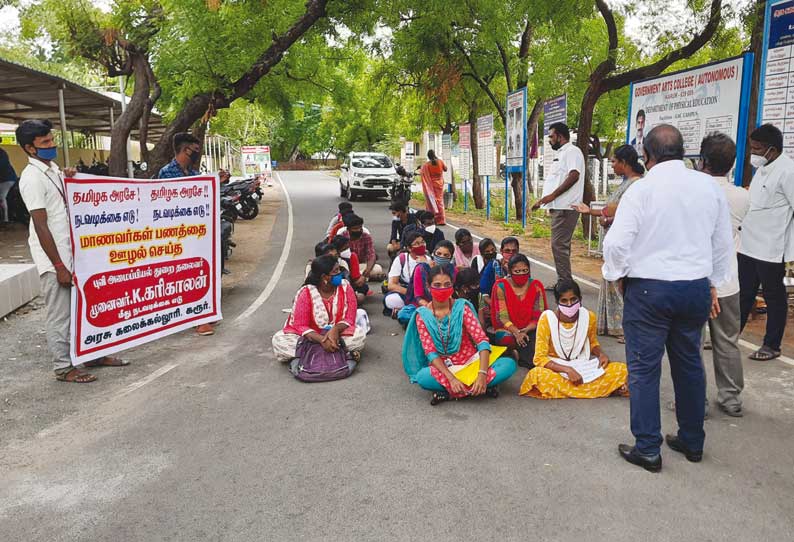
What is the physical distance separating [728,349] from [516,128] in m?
11.7

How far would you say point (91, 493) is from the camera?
3.59 meters

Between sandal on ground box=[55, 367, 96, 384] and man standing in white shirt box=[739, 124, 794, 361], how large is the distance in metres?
5.45

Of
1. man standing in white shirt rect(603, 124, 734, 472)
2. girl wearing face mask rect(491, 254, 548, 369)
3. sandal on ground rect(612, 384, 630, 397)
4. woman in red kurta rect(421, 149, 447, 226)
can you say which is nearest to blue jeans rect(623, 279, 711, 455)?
man standing in white shirt rect(603, 124, 734, 472)

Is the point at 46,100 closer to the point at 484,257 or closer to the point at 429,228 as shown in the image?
the point at 429,228

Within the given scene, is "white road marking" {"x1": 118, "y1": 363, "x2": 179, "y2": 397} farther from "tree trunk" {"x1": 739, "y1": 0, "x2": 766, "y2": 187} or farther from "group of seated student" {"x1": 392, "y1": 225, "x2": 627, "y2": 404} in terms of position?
"tree trunk" {"x1": 739, "y1": 0, "x2": 766, "y2": 187}

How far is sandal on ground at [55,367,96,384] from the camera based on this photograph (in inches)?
216

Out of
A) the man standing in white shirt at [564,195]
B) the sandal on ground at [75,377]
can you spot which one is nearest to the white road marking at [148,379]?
the sandal on ground at [75,377]

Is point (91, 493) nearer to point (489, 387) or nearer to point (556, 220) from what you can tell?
point (489, 387)

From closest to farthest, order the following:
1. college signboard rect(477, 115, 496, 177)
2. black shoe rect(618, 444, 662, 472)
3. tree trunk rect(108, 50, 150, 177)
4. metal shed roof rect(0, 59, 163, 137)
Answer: black shoe rect(618, 444, 662, 472) < metal shed roof rect(0, 59, 163, 137) < tree trunk rect(108, 50, 150, 177) < college signboard rect(477, 115, 496, 177)

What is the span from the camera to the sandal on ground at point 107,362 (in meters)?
5.87

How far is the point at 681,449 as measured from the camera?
154 inches

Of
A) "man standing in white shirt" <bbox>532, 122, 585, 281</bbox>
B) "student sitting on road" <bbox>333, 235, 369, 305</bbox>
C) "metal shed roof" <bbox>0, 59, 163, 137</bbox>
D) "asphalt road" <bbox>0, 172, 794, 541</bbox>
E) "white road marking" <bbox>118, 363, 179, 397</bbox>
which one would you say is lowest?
Result: "white road marking" <bbox>118, 363, 179, 397</bbox>

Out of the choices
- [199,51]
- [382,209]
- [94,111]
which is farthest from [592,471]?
[94,111]

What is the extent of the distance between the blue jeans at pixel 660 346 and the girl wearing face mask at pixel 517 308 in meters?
2.02
